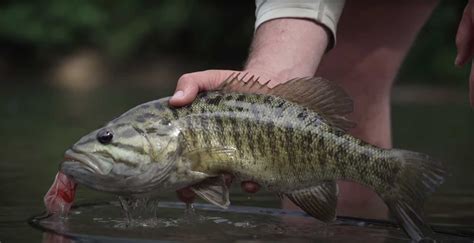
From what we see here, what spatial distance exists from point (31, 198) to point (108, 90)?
31.6ft

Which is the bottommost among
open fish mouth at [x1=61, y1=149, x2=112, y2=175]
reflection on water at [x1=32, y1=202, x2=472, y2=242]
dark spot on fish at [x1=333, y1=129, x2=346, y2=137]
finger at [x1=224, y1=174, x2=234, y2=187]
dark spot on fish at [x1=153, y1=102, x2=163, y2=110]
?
reflection on water at [x1=32, y1=202, x2=472, y2=242]

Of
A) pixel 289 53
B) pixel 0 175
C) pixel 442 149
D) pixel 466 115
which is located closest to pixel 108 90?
pixel 466 115

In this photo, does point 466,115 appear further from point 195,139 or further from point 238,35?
point 238,35

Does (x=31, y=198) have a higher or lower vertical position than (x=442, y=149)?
lower

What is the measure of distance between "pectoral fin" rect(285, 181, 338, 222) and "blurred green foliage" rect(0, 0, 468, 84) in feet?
52.7

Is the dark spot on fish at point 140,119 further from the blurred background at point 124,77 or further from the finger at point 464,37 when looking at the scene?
the finger at point 464,37

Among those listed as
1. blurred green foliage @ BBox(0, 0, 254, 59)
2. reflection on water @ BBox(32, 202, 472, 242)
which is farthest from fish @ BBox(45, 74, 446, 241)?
blurred green foliage @ BBox(0, 0, 254, 59)

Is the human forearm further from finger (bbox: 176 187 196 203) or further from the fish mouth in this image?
the fish mouth

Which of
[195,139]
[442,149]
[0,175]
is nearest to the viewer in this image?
[195,139]

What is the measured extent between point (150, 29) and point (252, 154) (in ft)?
60.2

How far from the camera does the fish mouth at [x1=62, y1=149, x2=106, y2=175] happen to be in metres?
2.83

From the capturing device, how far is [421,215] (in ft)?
9.70

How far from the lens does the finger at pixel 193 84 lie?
2.95 meters

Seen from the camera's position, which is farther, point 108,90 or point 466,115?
point 108,90
